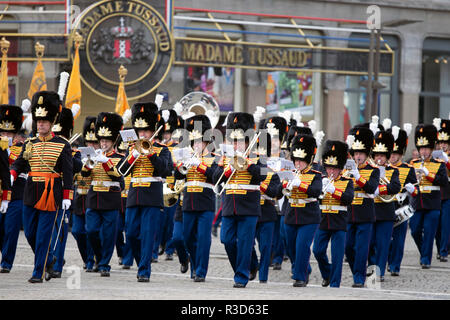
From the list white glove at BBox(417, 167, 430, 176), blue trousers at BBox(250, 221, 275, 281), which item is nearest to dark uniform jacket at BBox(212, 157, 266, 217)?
blue trousers at BBox(250, 221, 275, 281)

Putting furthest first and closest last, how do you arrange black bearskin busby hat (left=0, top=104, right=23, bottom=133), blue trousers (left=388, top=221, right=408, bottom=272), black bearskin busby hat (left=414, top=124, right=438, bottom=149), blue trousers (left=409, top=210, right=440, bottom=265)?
black bearskin busby hat (left=414, top=124, right=438, bottom=149), blue trousers (left=409, top=210, right=440, bottom=265), blue trousers (left=388, top=221, right=408, bottom=272), black bearskin busby hat (left=0, top=104, right=23, bottom=133)

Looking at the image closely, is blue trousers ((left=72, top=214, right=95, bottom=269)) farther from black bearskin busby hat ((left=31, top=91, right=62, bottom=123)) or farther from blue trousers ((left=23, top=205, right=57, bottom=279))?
black bearskin busby hat ((left=31, top=91, right=62, bottom=123))

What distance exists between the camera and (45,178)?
38.3 ft

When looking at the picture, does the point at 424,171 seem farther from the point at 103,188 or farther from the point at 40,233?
the point at 40,233

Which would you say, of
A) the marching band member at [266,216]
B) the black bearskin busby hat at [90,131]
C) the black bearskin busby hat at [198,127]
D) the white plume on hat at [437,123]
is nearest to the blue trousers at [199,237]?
the marching band member at [266,216]

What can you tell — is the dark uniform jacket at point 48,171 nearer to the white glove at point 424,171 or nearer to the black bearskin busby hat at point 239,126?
the black bearskin busby hat at point 239,126

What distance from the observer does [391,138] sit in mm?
14445

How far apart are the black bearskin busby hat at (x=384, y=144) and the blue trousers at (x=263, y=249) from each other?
1.99 m

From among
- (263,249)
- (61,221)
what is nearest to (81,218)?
(61,221)

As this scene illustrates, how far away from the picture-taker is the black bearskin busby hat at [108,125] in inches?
523

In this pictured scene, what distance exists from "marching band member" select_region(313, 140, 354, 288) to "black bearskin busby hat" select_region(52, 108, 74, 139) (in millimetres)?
3123

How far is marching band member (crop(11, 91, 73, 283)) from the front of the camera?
455 inches
